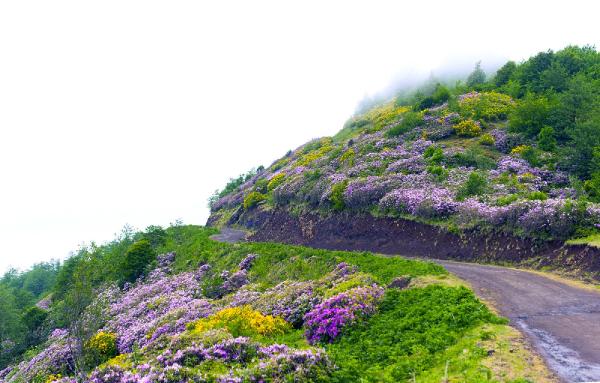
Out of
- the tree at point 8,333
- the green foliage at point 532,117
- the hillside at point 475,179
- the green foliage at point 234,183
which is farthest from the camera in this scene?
the green foliage at point 234,183

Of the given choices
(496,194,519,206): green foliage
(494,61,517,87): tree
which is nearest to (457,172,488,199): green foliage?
(496,194,519,206): green foliage

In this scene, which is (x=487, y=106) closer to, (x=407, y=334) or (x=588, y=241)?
(x=588, y=241)


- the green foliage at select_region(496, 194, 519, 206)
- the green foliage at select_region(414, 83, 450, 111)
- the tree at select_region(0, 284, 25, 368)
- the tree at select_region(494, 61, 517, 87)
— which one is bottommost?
the tree at select_region(0, 284, 25, 368)

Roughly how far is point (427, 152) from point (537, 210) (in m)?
16.5

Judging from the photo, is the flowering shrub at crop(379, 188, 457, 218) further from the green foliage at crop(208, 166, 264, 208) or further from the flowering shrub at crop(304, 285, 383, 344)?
the green foliage at crop(208, 166, 264, 208)

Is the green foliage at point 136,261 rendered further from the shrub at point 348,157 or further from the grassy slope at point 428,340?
the grassy slope at point 428,340

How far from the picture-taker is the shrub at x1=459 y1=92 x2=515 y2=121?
141 ft

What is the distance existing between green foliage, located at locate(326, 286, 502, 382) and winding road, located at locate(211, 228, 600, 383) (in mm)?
1181

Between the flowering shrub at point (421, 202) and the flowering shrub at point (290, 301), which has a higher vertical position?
the flowering shrub at point (421, 202)

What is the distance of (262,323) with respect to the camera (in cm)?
1598

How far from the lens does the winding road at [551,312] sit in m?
9.28

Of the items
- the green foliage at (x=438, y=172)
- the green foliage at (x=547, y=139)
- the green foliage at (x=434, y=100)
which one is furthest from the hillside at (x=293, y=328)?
the green foliage at (x=434, y=100)

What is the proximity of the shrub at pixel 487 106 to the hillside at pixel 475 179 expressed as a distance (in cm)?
13

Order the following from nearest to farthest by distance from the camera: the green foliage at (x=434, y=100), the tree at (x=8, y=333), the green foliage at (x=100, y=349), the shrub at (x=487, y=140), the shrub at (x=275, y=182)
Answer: the green foliage at (x=100, y=349) → the tree at (x=8, y=333) → the shrub at (x=487, y=140) → the shrub at (x=275, y=182) → the green foliage at (x=434, y=100)
